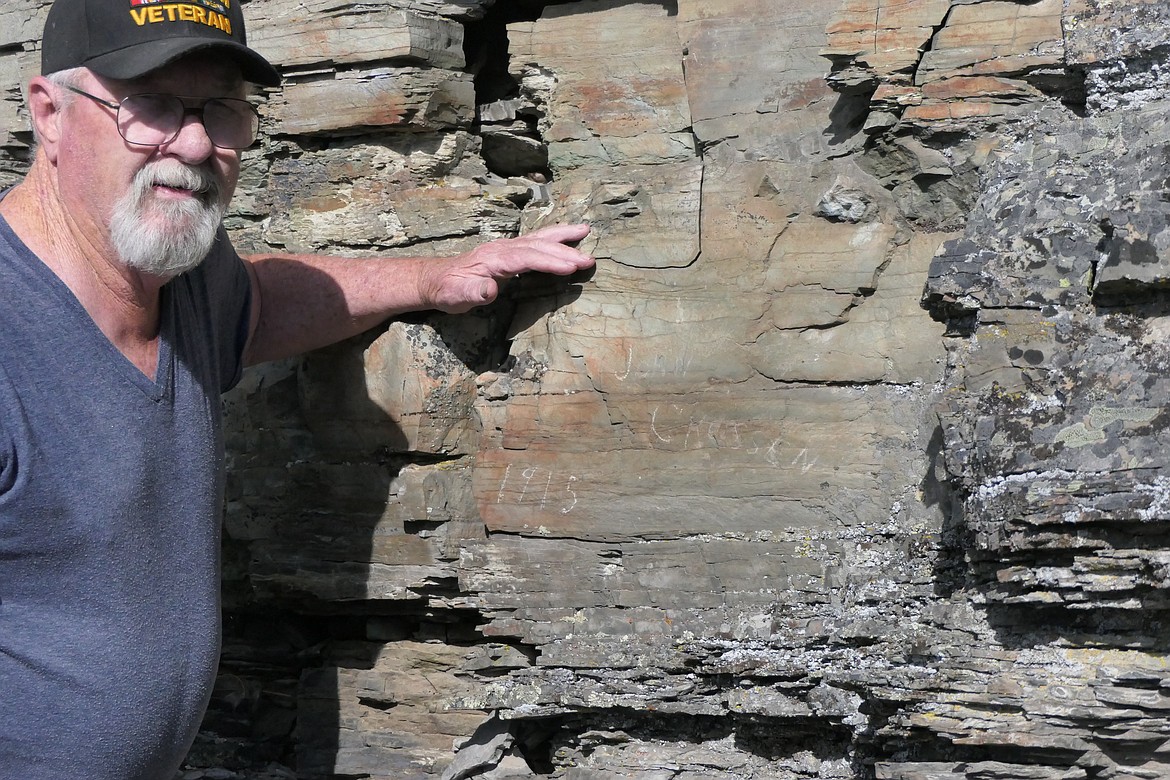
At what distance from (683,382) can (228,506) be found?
6.19ft

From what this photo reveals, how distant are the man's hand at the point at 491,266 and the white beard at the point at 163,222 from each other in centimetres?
106

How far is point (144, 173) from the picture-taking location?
9.48ft

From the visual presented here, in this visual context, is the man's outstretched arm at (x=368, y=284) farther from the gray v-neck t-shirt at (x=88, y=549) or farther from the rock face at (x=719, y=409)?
the gray v-neck t-shirt at (x=88, y=549)

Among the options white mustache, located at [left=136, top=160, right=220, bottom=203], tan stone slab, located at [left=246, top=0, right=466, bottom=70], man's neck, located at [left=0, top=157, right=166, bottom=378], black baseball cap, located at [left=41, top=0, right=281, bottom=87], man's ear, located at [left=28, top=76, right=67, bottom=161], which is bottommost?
man's neck, located at [left=0, top=157, right=166, bottom=378]

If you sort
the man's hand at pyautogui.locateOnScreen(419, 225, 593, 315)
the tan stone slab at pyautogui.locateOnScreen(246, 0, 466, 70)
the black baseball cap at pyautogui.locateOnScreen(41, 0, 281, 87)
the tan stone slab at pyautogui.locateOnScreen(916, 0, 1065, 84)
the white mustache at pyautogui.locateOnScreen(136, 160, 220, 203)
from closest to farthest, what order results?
the black baseball cap at pyautogui.locateOnScreen(41, 0, 281, 87)
the white mustache at pyautogui.locateOnScreen(136, 160, 220, 203)
the tan stone slab at pyautogui.locateOnScreen(916, 0, 1065, 84)
the man's hand at pyautogui.locateOnScreen(419, 225, 593, 315)
the tan stone slab at pyautogui.locateOnScreen(246, 0, 466, 70)

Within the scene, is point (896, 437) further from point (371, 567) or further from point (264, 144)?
point (264, 144)

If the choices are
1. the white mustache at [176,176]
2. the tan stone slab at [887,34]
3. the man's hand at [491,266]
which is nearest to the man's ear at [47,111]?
the white mustache at [176,176]

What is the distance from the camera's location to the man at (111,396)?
9.20ft

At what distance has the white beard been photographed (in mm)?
2875

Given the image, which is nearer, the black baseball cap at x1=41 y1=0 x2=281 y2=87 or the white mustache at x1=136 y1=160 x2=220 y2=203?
the black baseball cap at x1=41 y1=0 x2=281 y2=87

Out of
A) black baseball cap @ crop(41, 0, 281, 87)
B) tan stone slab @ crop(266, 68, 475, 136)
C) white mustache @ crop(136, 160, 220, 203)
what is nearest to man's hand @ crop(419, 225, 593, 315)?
tan stone slab @ crop(266, 68, 475, 136)

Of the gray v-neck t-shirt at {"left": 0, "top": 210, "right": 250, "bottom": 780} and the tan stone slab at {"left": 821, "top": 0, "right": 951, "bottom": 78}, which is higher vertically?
the tan stone slab at {"left": 821, "top": 0, "right": 951, "bottom": 78}

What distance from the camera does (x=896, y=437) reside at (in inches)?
145

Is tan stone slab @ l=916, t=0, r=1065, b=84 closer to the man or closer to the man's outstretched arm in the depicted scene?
the man's outstretched arm
